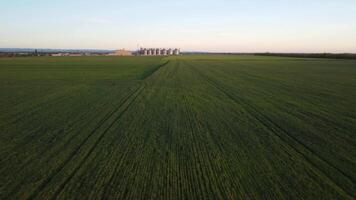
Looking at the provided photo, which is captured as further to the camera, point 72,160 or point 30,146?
point 30,146

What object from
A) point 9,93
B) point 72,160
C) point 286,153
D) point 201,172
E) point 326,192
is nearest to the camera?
point 326,192

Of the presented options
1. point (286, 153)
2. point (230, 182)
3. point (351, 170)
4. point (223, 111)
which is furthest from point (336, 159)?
point (223, 111)

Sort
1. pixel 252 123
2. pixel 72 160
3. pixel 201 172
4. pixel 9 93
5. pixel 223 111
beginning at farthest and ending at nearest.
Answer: pixel 9 93
pixel 223 111
pixel 252 123
pixel 72 160
pixel 201 172

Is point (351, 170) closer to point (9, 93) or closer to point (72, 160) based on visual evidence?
point (72, 160)

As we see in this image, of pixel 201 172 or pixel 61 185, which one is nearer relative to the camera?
pixel 61 185

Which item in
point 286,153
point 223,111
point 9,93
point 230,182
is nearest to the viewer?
point 230,182

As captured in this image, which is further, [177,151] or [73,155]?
[177,151]

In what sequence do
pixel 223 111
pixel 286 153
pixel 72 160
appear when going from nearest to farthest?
pixel 72 160 < pixel 286 153 < pixel 223 111

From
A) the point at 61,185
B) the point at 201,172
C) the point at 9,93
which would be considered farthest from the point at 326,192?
the point at 9,93

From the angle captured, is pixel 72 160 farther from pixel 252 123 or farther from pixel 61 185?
pixel 252 123
